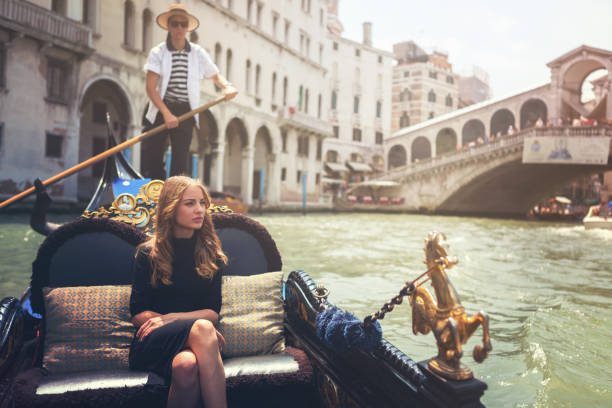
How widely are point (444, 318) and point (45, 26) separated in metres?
11.8

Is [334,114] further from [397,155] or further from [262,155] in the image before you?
[262,155]

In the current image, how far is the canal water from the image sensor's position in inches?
92.0

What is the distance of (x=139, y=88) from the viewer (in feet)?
40.4

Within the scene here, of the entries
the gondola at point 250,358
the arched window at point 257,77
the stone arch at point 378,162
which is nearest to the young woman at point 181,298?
the gondola at point 250,358

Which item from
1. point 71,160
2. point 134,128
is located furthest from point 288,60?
point 71,160

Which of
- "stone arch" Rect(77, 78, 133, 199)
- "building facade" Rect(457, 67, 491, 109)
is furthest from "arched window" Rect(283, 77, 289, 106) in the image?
"building facade" Rect(457, 67, 491, 109)

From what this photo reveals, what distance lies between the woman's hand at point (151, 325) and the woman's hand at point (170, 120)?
167 centimetres

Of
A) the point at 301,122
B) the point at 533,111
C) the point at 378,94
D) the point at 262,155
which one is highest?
the point at 378,94

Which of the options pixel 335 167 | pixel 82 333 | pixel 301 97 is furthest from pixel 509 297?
pixel 335 167

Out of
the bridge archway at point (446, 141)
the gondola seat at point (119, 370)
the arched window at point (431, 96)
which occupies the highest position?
the arched window at point (431, 96)

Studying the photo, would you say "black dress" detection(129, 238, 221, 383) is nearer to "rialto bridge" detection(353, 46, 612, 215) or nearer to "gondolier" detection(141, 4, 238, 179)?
"gondolier" detection(141, 4, 238, 179)

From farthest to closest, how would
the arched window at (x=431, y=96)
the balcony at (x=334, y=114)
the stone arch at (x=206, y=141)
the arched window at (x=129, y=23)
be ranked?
the arched window at (x=431, y=96), the balcony at (x=334, y=114), the stone arch at (x=206, y=141), the arched window at (x=129, y=23)

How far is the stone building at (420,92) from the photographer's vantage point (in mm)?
32312

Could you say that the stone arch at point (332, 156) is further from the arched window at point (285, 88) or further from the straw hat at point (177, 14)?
the straw hat at point (177, 14)
